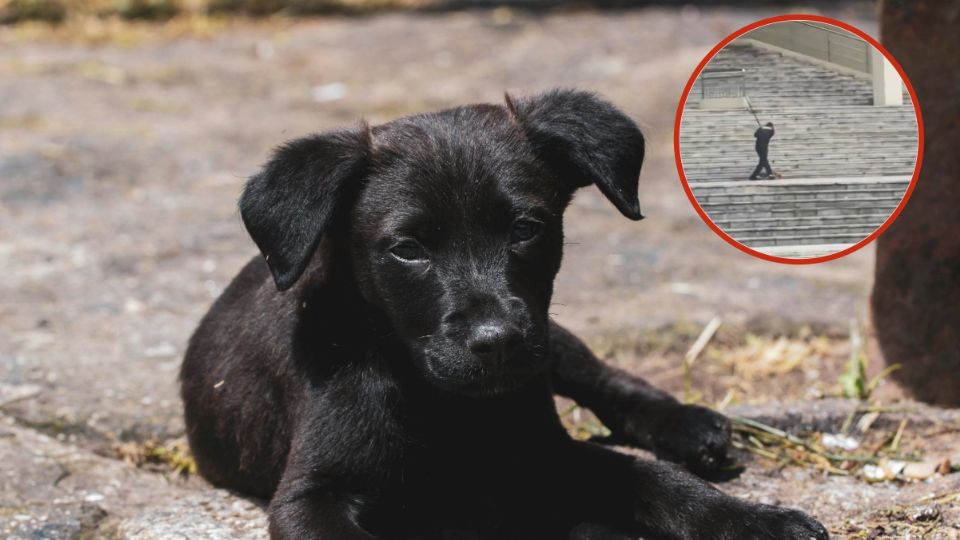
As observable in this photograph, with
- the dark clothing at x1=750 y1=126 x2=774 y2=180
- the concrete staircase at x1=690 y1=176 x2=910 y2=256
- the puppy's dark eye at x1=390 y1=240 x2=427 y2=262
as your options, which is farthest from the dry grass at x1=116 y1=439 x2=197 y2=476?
the dark clothing at x1=750 y1=126 x2=774 y2=180

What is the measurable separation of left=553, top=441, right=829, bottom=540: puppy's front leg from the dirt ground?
0.29 m

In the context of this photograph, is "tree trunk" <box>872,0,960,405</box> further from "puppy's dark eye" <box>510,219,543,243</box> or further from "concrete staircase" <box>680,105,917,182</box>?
"puppy's dark eye" <box>510,219,543,243</box>

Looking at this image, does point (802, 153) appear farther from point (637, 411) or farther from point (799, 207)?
point (637, 411)

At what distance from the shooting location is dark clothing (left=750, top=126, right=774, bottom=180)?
12.5ft

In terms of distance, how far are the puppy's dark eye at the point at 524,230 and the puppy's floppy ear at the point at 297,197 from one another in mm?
511

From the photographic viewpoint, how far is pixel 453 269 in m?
3.45

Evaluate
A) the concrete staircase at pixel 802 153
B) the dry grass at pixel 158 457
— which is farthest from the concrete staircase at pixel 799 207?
the dry grass at pixel 158 457

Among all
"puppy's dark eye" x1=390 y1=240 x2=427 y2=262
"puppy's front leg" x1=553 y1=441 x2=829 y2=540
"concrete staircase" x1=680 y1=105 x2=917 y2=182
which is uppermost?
"concrete staircase" x1=680 y1=105 x2=917 y2=182

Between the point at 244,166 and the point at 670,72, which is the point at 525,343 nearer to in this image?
the point at 244,166

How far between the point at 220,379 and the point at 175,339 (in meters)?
1.78

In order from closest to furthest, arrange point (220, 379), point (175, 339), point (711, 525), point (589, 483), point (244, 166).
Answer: point (711, 525) < point (589, 483) < point (220, 379) < point (175, 339) < point (244, 166)

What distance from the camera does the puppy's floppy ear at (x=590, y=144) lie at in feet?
12.1

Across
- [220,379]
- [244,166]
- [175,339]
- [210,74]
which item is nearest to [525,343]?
[220,379]

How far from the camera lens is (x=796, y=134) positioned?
3838 millimetres
